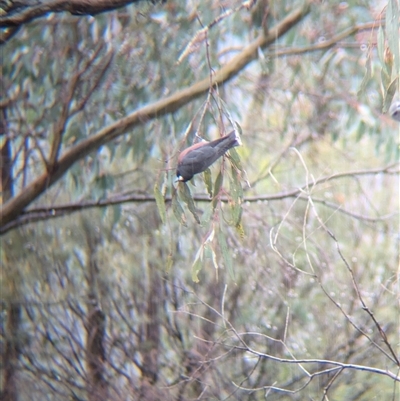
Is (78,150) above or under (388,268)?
Result: above

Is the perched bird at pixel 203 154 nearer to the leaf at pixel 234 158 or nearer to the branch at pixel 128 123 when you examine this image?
the leaf at pixel 234 158

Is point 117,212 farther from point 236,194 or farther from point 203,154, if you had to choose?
point 203,154

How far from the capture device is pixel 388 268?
188cm

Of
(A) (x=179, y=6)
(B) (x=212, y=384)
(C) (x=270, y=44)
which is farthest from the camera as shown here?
(C) (x=270, y=44)

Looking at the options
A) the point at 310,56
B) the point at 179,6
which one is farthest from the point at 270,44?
the point at 179,6

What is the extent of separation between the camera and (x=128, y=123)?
6.47 ft

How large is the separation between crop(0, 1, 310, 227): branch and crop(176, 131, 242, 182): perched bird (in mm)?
678

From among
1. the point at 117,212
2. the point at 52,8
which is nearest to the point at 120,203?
the point at 117,212

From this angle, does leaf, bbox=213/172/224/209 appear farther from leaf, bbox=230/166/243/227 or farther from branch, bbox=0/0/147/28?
branch, bbox=0/0/147/28

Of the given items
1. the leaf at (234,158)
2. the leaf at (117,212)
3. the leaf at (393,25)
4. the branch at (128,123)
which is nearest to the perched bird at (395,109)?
the leaf at (393,25)

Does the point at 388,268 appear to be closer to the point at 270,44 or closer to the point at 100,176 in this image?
the point at 270,44

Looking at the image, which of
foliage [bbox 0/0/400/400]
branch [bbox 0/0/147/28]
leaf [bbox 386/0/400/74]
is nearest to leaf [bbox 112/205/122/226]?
foliage [bbox 0/0/400/400]

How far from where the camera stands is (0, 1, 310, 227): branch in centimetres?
196

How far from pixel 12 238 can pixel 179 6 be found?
870 mm
